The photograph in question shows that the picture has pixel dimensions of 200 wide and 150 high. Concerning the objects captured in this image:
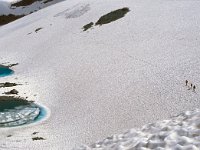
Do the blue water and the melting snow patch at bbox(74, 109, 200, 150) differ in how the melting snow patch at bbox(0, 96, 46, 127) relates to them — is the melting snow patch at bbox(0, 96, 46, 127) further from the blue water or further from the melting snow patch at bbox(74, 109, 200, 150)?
the melting snow patch at bbox(74, 109, 200, 150)

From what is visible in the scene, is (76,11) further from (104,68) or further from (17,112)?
(17,112)

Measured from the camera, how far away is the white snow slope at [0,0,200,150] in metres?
23.8

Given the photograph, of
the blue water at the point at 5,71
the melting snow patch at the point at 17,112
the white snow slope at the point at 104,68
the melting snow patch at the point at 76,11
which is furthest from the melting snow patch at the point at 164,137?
the melting snow patch at the point at 76,11

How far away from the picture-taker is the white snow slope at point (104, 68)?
23844mm

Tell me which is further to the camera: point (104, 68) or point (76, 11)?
point (76, 11)

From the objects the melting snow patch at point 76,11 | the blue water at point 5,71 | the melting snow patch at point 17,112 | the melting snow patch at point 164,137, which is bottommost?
the melting snow patch at point 17,112

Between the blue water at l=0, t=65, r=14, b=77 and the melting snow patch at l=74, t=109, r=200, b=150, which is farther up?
the melting snow patch at l=74, t=109, r=200, b=150

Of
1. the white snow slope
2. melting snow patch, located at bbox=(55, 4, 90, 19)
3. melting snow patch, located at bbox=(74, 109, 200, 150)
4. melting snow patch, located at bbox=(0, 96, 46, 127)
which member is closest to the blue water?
the white snow slope

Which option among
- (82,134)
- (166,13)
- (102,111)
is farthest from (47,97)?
(166,13)

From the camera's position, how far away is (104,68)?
35.6 meters

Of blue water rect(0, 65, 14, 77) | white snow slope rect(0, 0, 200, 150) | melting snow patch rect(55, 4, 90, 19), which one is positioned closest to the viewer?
white snow slope rect(0, 0, 200, 150)

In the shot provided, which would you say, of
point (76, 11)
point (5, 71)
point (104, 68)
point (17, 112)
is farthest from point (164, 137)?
point (76, 11)

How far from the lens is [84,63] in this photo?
127 feet

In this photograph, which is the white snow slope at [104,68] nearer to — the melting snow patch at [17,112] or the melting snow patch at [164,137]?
the melting snow patch at [17,112]
